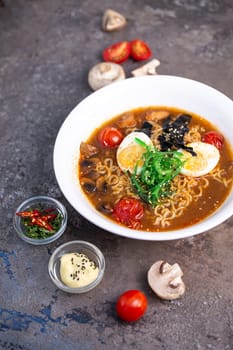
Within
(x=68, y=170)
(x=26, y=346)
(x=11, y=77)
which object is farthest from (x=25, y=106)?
(x=26, y=346)

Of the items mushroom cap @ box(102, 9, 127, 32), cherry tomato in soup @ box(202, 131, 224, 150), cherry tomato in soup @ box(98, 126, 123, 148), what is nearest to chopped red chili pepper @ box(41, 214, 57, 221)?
cherry tomato in soup @ box(98, 126, 123, 148)

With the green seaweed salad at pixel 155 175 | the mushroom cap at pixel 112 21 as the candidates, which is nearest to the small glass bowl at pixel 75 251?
Answer: the green seaweed salad at pixel 155 175

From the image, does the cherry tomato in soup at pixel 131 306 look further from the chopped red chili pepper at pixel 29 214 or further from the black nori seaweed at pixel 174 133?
the black nori seaweed at pixel 174 133

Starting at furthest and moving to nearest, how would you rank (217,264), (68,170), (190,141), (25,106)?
(25,106) → (190,141) → (68,170) → (217,264)

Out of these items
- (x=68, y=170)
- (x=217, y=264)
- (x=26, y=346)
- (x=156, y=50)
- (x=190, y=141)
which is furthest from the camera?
(x=156, y=50)

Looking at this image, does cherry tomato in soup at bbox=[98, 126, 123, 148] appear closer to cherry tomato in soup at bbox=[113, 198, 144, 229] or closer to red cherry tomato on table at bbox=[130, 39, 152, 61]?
cherry tomato in soup at bbox=[113, 198, 144, 229]

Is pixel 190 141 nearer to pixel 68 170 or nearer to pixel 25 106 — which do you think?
pixel 68 170

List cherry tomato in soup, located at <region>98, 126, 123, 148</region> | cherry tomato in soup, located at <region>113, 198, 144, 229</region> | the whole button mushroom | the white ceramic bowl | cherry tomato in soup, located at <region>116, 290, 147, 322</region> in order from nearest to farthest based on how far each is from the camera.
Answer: cherry tomato in soup, located at <region>116, 290, 147, 322</region> → the whole button mushroom → cherry tomato in soup, located at <region>113, 198, 144, 229</region> → the white ceramic bowl → cherry tomato in soup, located at <region>98, 126, 123, 148</region>

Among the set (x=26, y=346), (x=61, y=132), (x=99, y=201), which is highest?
(x=61, y=132)
